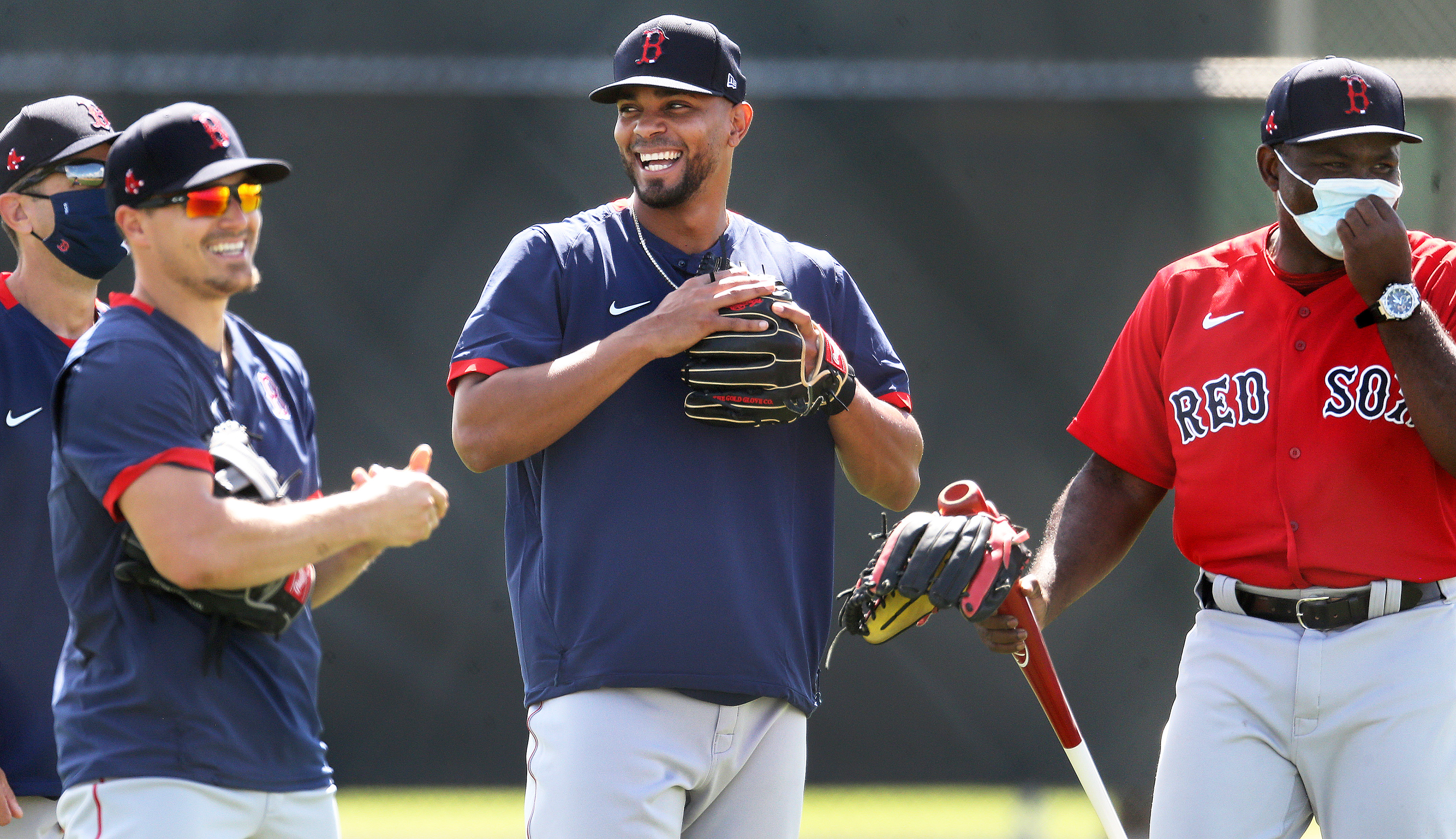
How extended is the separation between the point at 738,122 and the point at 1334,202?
3.73 feet

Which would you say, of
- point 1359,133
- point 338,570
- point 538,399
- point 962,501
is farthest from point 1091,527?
point 338,570

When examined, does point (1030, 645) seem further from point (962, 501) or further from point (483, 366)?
point (483, 366)

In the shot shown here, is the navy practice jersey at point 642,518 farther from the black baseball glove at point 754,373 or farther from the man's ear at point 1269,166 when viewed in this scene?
the man's ear at point 1269,166

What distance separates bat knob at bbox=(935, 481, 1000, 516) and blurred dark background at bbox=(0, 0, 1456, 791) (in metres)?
1.70

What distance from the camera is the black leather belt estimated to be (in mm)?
2662

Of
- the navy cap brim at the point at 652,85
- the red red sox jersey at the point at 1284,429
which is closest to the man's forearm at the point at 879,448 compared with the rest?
the red red sox jersey at the point at 1284,429

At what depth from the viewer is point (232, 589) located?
6.88ft

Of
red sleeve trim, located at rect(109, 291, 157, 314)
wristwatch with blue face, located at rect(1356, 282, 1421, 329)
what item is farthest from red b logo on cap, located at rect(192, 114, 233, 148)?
wristwatch with blue face, located at rect(1356, 282, 1421, 329)

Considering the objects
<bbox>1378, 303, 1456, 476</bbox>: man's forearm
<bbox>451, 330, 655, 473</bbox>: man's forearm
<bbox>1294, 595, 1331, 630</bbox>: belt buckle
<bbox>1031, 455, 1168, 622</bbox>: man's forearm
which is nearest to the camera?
<bbox>451, 330, 655, 473</bbox>: man's forearm

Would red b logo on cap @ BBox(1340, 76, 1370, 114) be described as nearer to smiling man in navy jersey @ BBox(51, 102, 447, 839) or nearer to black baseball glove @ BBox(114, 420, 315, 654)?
smiling man in navy jersey @ BBox(51, 102, 447, 839)

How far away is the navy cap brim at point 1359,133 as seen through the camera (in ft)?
8.95

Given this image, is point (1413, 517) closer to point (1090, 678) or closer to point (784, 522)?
point (784, 522)

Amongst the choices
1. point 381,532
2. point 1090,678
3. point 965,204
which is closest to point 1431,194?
point 965,204

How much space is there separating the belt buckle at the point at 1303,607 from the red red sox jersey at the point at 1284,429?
0.03 metres
